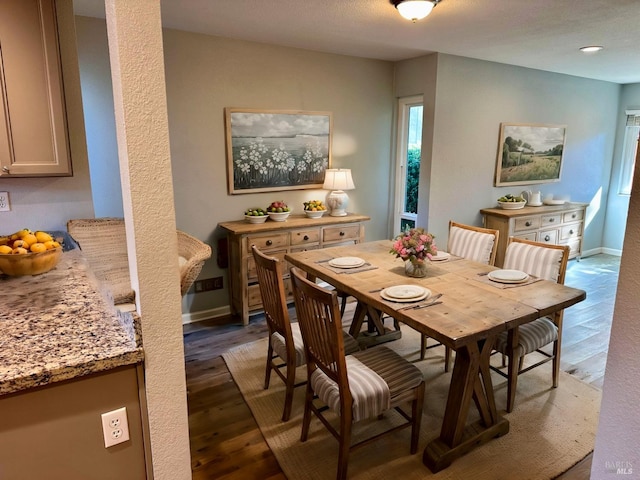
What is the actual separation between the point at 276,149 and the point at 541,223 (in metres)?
3.31

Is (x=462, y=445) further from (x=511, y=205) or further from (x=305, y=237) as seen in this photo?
(x=511, y=205)

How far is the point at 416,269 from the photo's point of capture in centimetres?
253

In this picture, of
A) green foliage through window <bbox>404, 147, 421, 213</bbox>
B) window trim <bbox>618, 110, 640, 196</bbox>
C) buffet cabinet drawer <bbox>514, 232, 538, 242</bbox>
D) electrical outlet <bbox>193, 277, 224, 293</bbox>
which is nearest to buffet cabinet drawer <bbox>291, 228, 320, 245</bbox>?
electrical outlet <bbox>193, 277, 224, 293</bbox>

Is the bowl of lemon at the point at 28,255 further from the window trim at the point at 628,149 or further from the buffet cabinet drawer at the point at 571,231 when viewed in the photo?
the window trim at the point at 628,149

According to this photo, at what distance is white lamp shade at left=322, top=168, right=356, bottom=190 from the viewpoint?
158 inches

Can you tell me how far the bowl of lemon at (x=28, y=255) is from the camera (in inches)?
67.4

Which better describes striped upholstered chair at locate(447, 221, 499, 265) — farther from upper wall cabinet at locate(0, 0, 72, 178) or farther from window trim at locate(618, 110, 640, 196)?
window trim at locate(618, 110, 640, 196)

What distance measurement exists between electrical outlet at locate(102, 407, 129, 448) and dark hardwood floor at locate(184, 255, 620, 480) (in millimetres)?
1023

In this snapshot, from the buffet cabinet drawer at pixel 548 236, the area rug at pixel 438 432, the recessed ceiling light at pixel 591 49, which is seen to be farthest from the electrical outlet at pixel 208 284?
the recessed ceiling light at pixel 591 49

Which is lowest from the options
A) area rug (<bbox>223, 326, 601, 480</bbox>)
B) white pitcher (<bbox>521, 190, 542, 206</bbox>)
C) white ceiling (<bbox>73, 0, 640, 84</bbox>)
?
area rug (<bbox>223, 326, 601, 480</bbox>)

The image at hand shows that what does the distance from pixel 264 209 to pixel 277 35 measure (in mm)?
1496

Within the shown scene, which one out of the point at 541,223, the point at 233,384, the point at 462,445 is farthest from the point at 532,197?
the point at 233,384

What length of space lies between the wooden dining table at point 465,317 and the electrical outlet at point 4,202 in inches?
71.3

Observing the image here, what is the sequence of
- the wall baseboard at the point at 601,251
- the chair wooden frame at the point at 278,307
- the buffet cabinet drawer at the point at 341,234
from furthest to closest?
1. the wall baseboard at the point at 601,251
2. the buffet cabinet drawer at the point at 341,234
3. the chair wooden frame at the point at 278,307
